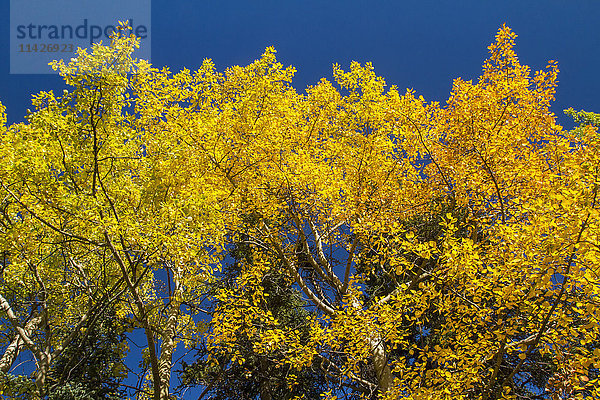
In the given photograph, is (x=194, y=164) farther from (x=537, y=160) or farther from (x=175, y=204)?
(x=537, y=160)

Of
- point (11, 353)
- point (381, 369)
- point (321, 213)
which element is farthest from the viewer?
point (11, 353)

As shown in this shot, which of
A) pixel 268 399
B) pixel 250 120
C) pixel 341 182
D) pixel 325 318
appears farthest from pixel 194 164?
pixel 268 399

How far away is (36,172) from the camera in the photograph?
6184mm

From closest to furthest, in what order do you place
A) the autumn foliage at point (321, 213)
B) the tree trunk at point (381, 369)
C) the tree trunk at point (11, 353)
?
the autumn foliage at point (321, 213) < the tree trunk at point (381, 369) < the tree trunk at point (11, 353)

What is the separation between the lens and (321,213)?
9234mm

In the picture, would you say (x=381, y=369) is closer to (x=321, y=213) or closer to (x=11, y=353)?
(x=321, y=213)

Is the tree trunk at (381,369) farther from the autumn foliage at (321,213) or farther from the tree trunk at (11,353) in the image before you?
the tree trunk at (11,353)

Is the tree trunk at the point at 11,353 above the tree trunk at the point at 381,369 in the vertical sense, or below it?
above

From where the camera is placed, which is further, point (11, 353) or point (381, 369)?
point (11, 353)

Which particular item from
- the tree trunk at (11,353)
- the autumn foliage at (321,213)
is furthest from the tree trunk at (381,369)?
the tree trunk at (11,353)

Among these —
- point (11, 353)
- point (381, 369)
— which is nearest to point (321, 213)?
point (381, 369)

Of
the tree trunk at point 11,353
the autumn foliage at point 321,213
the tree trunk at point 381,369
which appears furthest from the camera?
the tree trunk at point 11,353

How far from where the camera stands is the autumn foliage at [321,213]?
5.21m

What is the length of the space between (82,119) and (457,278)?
610 centimetres
